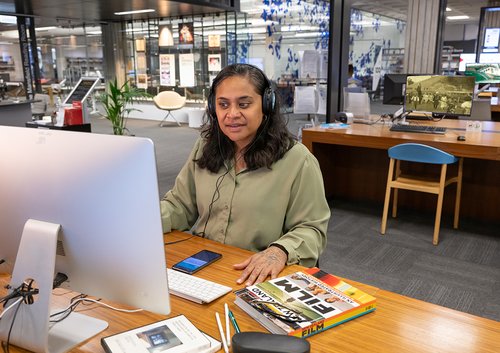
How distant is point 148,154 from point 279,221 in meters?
0.84

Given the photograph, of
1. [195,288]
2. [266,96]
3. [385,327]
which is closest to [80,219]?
[195,288]

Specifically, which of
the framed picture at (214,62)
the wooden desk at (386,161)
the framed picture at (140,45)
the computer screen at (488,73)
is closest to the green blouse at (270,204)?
the wooden desk at (386,161)

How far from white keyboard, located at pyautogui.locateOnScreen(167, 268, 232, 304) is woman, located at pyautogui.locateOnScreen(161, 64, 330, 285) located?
0.35 m

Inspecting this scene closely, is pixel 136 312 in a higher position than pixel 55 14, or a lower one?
lower

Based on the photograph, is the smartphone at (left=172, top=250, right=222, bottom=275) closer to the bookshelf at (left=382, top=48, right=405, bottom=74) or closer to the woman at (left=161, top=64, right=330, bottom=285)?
the woman at (left=161, top=64, right=330, bottom=285)

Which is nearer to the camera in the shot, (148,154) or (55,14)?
(148,154)

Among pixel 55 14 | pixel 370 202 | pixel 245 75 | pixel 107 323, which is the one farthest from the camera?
pixel 55 14

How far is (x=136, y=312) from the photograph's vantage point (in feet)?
3.76

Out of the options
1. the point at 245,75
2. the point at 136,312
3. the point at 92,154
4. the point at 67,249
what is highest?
the point at 245,75

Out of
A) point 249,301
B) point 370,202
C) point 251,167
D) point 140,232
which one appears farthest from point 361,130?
point 140,232

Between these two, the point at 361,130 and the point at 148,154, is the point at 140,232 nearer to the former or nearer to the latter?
the point at 148,154

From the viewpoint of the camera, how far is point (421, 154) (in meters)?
3.31

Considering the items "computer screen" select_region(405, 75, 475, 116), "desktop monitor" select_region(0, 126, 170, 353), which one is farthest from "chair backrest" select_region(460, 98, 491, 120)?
"desktop monitor" select_region(0, 126, 170, 353)

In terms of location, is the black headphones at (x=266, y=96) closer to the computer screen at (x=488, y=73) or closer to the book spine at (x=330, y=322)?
the book spine at (x=330, y=322)
